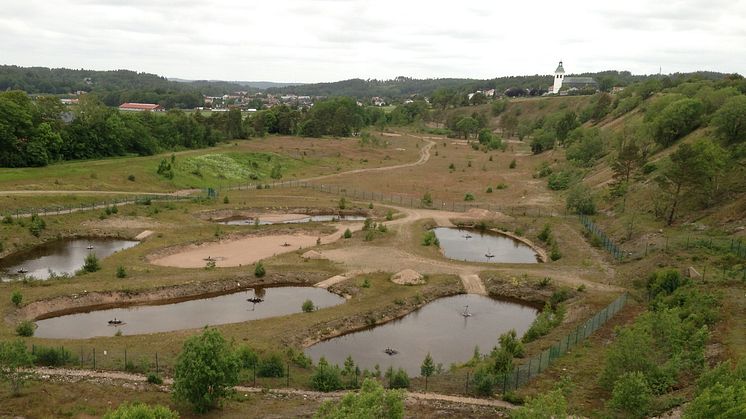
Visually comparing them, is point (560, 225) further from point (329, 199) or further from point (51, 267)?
point (51, 267)

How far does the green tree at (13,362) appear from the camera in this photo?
2792 cm

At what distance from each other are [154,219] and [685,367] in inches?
2434

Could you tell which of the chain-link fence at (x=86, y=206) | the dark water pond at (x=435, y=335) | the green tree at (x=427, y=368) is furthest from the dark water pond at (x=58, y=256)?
the green tree at (x=427, y=368)

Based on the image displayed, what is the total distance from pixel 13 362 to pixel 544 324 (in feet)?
112

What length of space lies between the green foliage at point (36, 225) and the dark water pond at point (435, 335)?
41.5m

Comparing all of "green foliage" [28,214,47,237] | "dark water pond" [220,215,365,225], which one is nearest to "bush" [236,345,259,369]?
"green foliage" [28,214,47,237]

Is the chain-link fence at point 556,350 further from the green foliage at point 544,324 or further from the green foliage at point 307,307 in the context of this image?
the green foliage at point 307,307

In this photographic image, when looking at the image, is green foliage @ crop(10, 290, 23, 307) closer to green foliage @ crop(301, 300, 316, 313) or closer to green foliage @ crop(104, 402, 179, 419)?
green foliage @ crop(301, 300, 316, 313)

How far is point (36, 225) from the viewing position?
62594 mm

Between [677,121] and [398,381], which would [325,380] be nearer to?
[398,381]

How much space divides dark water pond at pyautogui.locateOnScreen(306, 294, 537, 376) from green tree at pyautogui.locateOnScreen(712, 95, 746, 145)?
145ft

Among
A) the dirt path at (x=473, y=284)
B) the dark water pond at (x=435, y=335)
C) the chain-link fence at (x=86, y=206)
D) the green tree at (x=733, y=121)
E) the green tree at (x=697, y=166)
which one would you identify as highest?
the green tree at (x=733, y=121)

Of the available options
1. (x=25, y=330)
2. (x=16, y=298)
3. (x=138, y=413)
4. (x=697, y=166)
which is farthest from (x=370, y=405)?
(x=697, y=166)

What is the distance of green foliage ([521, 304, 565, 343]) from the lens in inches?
1609
